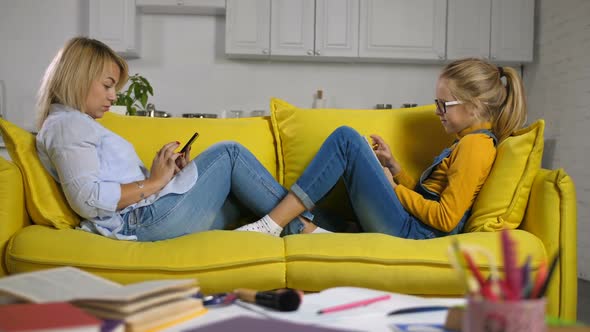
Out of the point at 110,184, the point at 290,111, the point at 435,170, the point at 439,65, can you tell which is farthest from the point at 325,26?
the point at 110,184

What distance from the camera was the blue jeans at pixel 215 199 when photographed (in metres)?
2.02

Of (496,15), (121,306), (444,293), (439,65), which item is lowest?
(444,293)

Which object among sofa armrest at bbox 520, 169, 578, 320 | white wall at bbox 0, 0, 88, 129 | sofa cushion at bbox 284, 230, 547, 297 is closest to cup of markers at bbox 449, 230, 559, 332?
sofa cushion at bbox 284, 230, 547, 297

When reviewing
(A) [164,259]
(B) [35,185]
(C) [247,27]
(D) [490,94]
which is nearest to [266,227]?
(A) [164,259]

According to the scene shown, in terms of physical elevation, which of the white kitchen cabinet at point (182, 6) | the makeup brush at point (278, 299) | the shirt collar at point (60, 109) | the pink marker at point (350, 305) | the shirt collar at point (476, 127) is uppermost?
the white kitchen cabinet at point (182, 6)

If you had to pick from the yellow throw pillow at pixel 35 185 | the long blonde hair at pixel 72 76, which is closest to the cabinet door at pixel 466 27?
the long blonde hair at pixel 72 76

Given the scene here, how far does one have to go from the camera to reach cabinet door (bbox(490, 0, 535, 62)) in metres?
4.41

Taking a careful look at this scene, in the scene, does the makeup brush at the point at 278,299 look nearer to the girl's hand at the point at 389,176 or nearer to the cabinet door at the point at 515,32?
the girl's hand at the point at 389,176

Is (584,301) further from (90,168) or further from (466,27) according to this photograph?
(90,168)

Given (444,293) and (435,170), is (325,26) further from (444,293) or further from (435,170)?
(444,293)

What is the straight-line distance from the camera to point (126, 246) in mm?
1837

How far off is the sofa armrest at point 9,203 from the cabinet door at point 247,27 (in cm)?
253

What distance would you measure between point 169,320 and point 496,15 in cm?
407

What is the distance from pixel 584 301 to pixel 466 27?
7.14 feet
